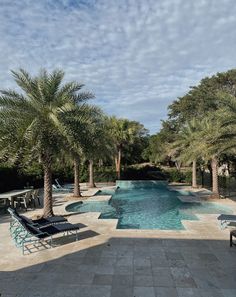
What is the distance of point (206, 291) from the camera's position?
5879mm

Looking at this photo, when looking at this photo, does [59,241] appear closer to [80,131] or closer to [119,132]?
[80,131]

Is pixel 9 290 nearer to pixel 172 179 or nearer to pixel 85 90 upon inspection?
pixel 85 90

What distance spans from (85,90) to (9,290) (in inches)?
343

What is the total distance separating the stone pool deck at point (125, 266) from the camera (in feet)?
19.6

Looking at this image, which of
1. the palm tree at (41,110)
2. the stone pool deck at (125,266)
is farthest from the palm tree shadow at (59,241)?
Answer: the palm tree at (41,110)

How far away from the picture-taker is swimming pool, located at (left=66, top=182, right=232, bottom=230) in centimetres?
1379

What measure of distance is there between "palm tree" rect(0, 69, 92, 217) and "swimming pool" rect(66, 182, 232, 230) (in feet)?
13.0

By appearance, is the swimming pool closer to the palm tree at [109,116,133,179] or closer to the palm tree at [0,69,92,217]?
the palm tree at [0,69,92,217]

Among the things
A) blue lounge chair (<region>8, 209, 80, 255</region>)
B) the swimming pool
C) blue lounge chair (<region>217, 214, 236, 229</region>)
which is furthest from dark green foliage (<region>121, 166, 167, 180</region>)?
blue lounge chair (<region>8, 209, 80, 255</region>)

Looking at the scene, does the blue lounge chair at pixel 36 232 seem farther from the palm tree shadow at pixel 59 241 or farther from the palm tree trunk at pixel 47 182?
the palm tree trunk at pixel 47 182

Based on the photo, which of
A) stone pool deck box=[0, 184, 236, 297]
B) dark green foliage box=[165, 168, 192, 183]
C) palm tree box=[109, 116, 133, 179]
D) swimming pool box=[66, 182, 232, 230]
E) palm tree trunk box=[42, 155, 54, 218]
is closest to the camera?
stone pool deck box=[0, 184, 236, 297]

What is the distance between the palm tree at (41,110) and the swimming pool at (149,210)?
395cm

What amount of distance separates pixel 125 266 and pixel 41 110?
6.86 metres

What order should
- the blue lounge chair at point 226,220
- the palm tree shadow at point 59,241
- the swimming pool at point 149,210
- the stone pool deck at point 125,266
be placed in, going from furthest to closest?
the swimming pool at point 149,210 → the blue lounge chair at point 226,220 → the palm tree shadow at point 59,241 → the stone pool deck at point 125,266
